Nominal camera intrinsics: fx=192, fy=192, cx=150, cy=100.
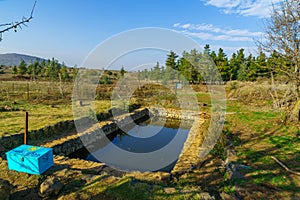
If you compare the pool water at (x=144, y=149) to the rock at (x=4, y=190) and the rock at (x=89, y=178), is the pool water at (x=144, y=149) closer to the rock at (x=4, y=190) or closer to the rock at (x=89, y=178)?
the rock at (x=89, y=178)

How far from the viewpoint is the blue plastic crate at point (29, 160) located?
3629mm

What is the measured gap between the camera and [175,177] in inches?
177

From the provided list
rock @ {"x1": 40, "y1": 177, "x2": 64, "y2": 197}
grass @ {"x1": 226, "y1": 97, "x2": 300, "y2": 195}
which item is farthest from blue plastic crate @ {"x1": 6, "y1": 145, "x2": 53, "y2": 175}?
grass @ {"x1": 226, "y1": 97, "x2": 300, "y2": 195}

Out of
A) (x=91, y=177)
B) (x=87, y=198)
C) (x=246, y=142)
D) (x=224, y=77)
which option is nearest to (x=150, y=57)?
(x=246, y=142)

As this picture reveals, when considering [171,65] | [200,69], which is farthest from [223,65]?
[171,65]

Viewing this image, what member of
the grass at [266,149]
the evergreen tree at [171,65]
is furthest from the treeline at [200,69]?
the grass at [266,149]

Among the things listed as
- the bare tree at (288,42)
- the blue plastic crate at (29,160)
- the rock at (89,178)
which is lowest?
the rock at (89,178)

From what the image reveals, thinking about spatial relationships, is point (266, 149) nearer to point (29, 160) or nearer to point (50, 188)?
point (50, 188)

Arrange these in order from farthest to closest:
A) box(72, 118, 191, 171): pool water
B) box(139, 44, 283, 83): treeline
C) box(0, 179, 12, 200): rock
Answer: box(139, 44, 283, 83): treeline < box(72, 118, 191, 171): pool water < box(0, 179, 12, 200): rock

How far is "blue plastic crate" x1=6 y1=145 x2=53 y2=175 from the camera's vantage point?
363 cm

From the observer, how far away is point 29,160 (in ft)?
11.9

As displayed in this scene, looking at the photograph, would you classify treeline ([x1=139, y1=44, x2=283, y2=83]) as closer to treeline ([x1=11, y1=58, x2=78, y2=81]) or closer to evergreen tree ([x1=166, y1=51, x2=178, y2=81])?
evergreen tree ([x1=166, y1=51, x2=178, y2=81])

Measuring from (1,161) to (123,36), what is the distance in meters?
5.11

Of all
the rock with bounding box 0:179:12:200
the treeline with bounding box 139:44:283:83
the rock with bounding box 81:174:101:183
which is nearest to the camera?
the rock with bounding box 0:179:12:200
